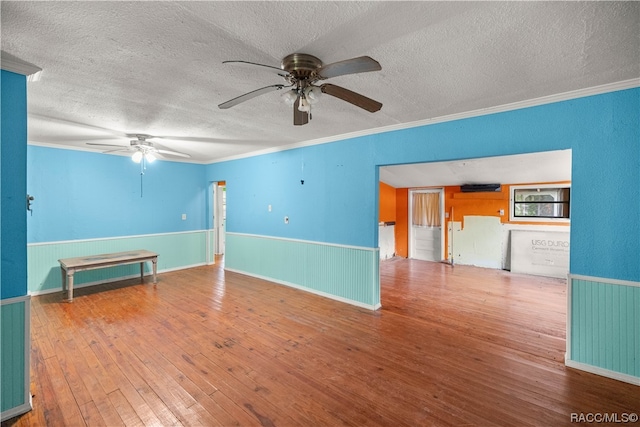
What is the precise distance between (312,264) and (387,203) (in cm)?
361

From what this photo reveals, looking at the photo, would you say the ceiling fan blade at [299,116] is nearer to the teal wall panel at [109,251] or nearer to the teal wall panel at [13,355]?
the teal wall panel at [13,355]

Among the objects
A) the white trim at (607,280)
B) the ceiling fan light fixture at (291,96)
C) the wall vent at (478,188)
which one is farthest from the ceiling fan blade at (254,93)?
the wall vent at (478,188)

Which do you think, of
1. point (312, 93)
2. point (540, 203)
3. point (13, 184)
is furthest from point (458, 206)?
point (13, 184)

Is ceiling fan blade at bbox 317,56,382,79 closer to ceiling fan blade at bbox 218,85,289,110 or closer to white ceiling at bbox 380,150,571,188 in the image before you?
ceiling fan blade at bbox 218,85,289,110

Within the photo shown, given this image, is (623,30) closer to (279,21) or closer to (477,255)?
(279,21)

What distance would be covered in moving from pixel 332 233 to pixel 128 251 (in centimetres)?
401

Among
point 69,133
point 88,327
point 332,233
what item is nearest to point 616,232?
point 332,233

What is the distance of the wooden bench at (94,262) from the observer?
4.16 m

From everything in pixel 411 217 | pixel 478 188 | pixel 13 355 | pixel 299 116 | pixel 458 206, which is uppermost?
pixel 299 116

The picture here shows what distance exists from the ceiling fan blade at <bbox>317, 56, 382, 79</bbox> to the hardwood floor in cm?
220

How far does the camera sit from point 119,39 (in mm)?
1677

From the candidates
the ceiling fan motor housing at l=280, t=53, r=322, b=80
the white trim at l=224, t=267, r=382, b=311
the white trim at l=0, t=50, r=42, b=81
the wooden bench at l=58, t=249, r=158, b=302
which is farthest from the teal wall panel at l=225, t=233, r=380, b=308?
the white trim at l=0, t=50, r=42, b=81

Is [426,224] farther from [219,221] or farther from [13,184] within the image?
[13,184]

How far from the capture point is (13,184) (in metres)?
1.95
